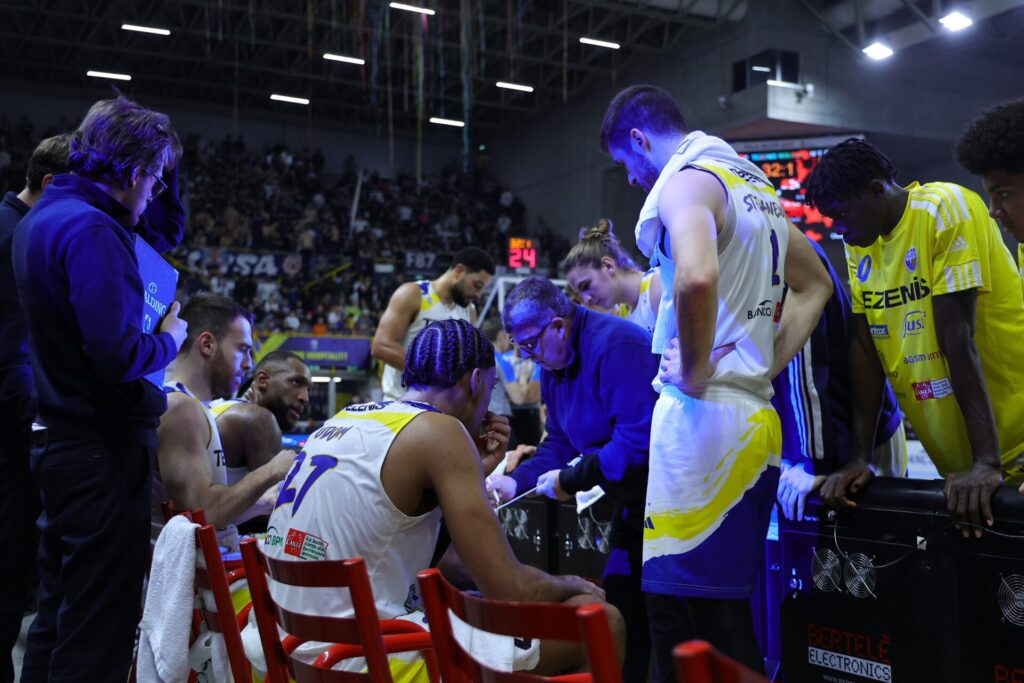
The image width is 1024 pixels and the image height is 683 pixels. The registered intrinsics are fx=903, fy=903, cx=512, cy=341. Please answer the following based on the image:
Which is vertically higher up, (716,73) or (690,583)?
(716,73)

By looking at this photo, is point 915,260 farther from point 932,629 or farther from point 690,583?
point 690,583

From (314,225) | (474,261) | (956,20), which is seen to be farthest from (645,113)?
(314,225)

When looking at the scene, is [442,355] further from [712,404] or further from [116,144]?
[116,144]

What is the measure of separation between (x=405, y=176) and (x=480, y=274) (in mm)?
20319

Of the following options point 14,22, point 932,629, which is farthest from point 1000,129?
point 14,22

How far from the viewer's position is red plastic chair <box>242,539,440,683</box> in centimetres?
161

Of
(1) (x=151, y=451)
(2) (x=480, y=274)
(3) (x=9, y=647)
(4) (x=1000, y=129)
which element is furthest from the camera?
(2) (x=480, y=274)

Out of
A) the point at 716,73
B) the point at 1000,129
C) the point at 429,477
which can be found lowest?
the point at 429,477

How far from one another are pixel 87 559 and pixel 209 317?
136 cm

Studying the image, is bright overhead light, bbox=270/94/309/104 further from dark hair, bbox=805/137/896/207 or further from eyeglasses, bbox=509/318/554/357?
dark hair, bbox=805/137/896/207

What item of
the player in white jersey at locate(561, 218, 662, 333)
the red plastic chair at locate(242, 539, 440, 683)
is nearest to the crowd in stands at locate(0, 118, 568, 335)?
the player in white jersey at locate(561, 218, 662, 333)

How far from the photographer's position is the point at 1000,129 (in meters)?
2.38

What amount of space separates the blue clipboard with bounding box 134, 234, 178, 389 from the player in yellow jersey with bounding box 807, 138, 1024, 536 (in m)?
2.08

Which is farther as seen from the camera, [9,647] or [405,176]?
[405,176]
